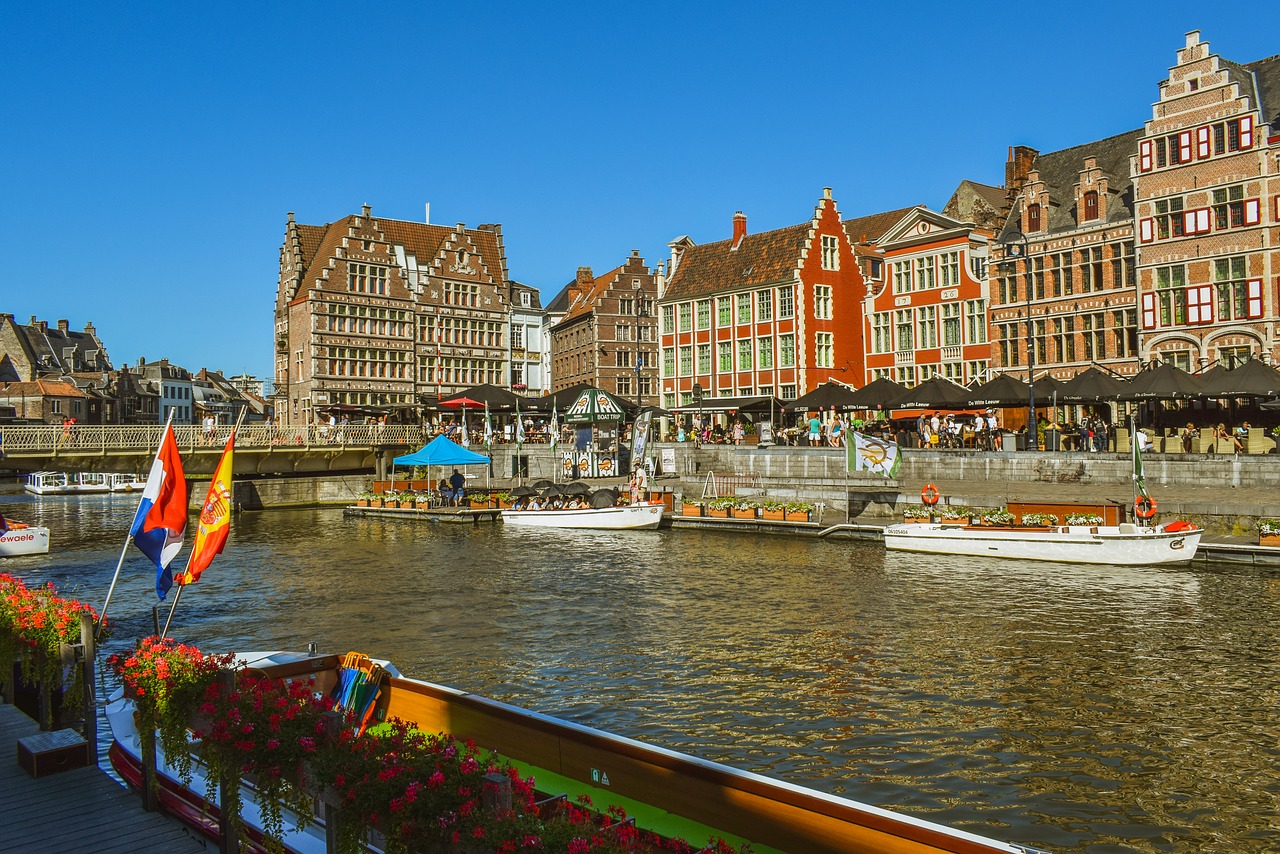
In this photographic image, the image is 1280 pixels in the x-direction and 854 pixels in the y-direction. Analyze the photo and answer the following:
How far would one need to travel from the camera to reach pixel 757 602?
21.7 metres

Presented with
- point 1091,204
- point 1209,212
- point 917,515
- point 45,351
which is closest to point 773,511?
point 917,515

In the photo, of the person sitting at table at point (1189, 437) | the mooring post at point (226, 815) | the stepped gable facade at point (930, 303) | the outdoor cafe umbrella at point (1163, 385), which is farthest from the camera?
the stepped gable facade at point (930, 303)

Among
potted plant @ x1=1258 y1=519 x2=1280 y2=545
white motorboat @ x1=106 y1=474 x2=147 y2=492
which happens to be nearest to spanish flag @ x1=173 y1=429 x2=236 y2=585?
potted plant @ x1=1258 y1=519 x2=1280 y2=545

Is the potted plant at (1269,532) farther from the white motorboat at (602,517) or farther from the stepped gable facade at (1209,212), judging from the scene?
the white motorboat at (602,517)

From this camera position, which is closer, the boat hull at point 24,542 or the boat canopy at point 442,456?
the boat hull at point 24,542

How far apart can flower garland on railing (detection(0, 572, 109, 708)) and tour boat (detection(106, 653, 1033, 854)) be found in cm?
69

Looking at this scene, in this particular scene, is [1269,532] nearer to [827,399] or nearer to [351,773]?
[827,399]

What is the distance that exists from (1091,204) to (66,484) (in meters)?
74.4

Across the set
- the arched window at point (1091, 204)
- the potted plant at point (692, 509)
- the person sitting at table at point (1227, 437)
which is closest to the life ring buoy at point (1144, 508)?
the person sitting at table at point (1227, 437)

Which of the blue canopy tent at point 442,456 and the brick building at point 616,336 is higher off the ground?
the brick building at point 616,336

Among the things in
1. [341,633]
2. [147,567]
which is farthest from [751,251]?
[341,633]

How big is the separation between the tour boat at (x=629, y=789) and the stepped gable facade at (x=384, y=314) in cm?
5396

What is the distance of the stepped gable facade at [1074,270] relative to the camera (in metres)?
43.9

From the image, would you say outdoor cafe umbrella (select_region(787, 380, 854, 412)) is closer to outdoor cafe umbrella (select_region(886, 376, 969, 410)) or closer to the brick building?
outdoor cafe umbrella (select_region(886, 376, 969, 410))
